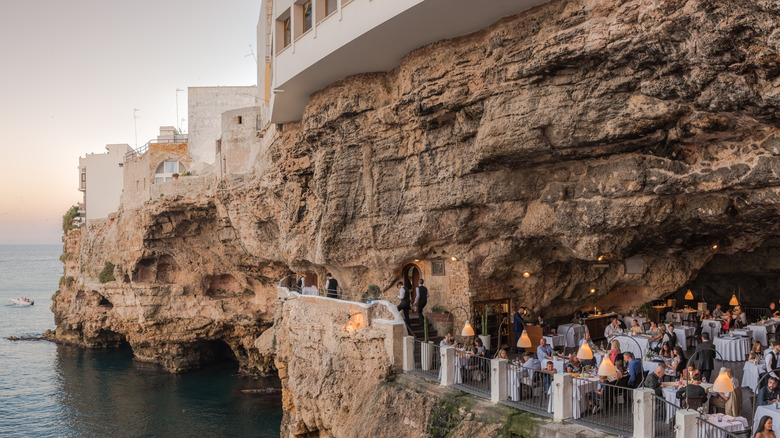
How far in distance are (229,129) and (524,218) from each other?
19.2m

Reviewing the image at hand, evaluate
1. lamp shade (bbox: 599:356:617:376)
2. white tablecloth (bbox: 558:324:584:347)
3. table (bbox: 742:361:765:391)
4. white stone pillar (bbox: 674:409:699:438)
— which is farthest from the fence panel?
table (bbox: 742:361:765:391)

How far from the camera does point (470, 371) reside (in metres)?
13.7

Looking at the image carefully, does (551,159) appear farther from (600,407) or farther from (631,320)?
(631,320)

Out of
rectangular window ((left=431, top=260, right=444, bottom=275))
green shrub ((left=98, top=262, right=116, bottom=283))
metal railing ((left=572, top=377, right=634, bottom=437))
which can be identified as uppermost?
rectangular window ((left=431, top=260, right=444, bottom=275))

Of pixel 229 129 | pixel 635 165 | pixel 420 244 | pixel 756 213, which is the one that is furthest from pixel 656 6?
pixel 229 129

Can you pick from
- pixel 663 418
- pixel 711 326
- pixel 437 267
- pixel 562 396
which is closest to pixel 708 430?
pixel 663 418

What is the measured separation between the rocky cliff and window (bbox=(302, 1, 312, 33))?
6.84 feet

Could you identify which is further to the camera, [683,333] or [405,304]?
[683,333]

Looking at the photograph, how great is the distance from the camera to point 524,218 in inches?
Result: 618

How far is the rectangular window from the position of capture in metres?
18.0

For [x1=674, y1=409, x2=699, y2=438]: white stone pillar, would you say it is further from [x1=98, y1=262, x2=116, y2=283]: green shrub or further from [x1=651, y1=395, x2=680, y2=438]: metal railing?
[x1=98, y1=262, x2=116, y2=283]: green shrub

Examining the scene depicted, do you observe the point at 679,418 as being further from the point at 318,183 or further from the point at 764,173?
the point at 318,183

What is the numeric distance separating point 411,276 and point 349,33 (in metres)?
8.66

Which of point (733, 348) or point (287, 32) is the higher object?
point (287, 32)
